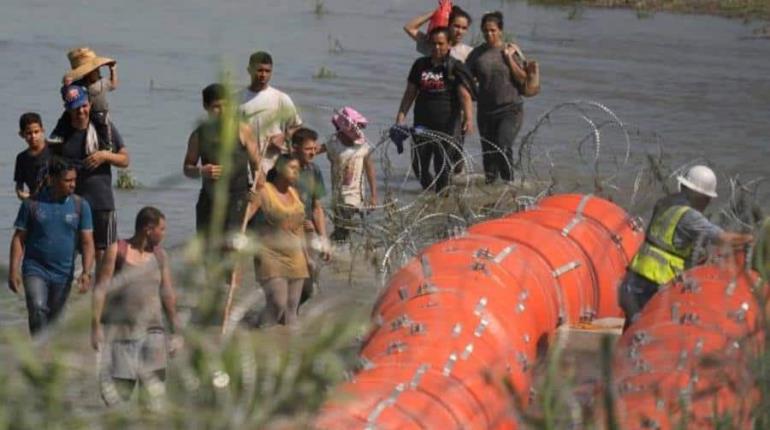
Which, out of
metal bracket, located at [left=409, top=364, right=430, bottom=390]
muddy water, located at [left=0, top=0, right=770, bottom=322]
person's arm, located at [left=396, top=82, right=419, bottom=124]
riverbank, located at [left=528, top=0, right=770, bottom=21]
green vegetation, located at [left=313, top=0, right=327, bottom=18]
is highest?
metal bracket, located at [left=409, top=364, right=430, bottom=390]

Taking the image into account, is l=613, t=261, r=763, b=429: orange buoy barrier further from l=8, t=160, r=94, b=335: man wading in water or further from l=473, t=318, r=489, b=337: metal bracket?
l=8, t=160, r=94, b=335: man wading in water

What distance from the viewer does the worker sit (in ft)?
35.2

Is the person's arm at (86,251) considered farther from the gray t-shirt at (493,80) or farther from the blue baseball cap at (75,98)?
the gray t-shirt at (493,80)

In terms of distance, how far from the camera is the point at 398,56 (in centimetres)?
3114

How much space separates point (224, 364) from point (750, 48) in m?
31.2

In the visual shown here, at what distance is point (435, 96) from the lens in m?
16.9

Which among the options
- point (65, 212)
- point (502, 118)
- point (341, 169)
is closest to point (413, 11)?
point (502, 118)

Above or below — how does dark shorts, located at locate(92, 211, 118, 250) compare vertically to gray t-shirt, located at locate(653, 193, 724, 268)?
below

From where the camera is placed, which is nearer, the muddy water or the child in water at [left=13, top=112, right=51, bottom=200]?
the child in water at [left=13, top=112, right=51, bottom=200]

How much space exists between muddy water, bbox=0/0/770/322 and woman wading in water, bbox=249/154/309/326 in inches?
79.0

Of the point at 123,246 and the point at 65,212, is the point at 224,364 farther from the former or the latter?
the point at 65,212

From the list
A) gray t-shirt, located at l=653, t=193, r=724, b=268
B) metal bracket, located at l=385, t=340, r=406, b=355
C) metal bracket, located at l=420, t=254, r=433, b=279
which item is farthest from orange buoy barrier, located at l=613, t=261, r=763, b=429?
metal bracket, located at l=420, t=254, r=433, b=279

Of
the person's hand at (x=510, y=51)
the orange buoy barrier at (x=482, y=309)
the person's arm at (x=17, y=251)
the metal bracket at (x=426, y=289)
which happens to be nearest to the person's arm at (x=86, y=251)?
the person's arm at (x=17, y=251)

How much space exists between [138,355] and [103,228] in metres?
6.93
